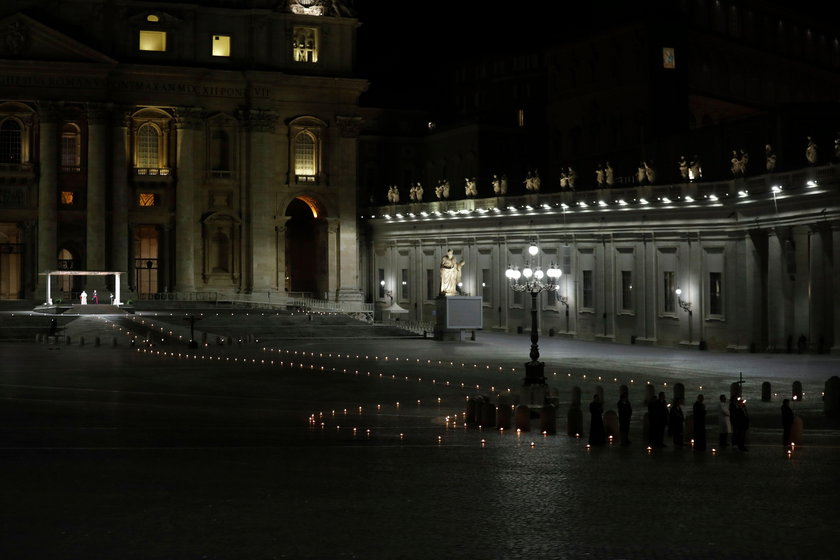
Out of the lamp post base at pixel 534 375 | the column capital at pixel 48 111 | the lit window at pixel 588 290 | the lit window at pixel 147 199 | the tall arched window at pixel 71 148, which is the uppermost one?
the column capital at pixel 48 111

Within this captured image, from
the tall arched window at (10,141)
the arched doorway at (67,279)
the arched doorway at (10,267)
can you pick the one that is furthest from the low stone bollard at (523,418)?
the tall arched window at (10,141)

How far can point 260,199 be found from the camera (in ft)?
285

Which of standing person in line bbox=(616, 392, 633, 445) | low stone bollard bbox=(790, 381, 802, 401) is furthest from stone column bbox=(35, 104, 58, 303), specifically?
standing person in line bbox=(616, 392, 633, 445)

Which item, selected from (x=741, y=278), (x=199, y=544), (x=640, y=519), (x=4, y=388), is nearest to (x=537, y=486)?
(x=640, y=519)

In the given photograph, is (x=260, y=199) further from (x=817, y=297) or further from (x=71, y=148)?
(x=817, y=297)

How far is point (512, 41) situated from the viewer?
100m

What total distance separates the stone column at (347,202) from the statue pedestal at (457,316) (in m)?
23.7

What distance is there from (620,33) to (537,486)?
65.1m

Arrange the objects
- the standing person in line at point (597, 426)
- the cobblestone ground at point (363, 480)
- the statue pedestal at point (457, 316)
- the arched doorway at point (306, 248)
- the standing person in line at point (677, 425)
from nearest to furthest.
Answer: the cobblestone ground at point (363, 480) → the standing person in line at point (677, 425) → the standing person in line at point (597, 426) → the statue pedestal at point (457, 316) → the arched doorway at point (306, 248)

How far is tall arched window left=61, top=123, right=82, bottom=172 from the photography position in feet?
272

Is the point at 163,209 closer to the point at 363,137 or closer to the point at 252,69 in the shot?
the point at 252,69

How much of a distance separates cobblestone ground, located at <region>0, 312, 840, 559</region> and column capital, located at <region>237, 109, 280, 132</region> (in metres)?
48.1

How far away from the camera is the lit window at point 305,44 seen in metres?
88.6

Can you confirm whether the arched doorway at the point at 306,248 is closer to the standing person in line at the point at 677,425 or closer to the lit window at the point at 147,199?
the lit window at the point at 147,199
